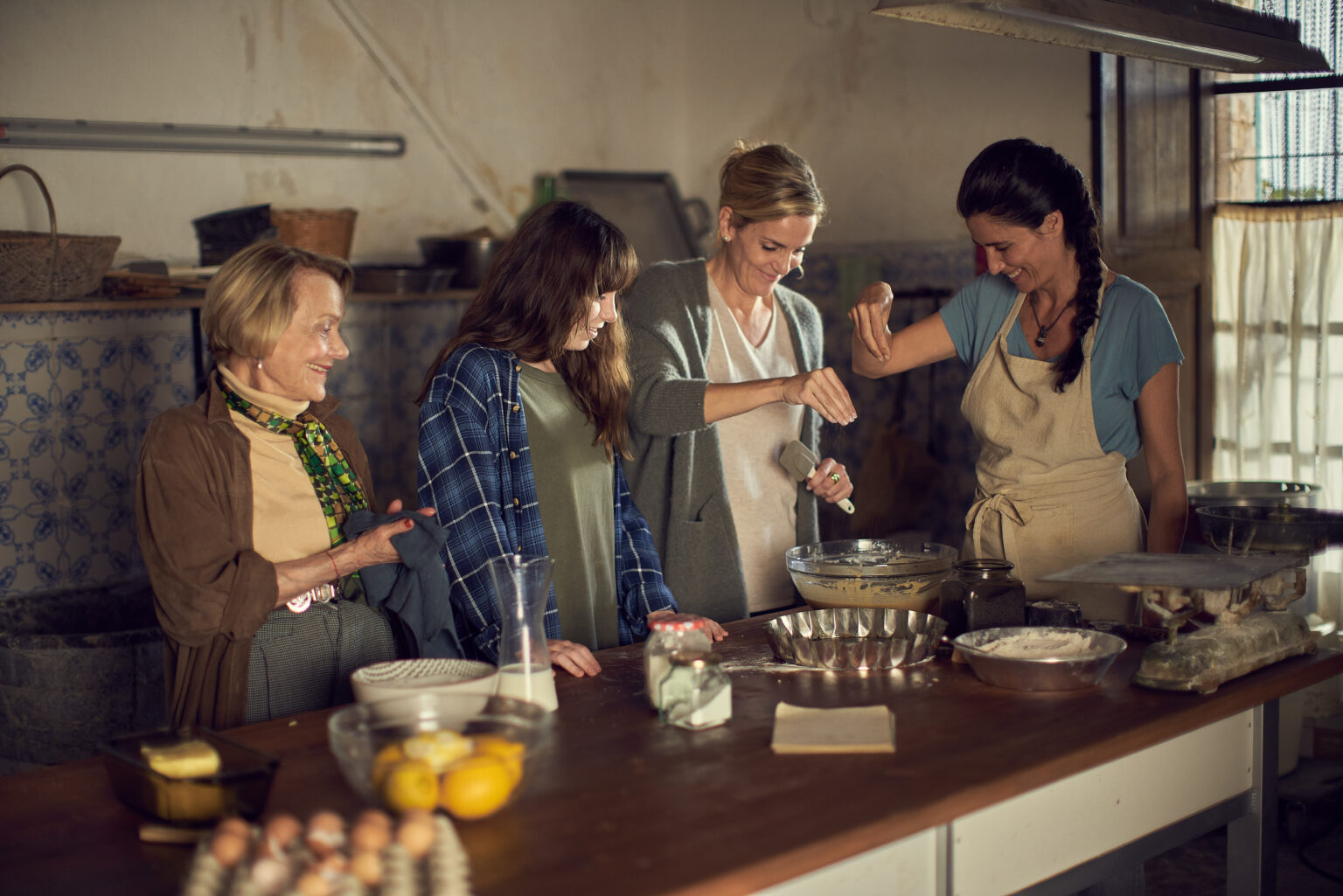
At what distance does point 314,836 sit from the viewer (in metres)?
1.46

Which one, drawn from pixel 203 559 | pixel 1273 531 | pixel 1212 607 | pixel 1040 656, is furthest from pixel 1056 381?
pixel 203 559

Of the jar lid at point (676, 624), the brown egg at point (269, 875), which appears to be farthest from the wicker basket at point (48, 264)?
the brown egg at point (269, 875)

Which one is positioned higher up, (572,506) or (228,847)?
(572,506)

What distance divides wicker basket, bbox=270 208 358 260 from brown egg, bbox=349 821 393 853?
3.60 meters

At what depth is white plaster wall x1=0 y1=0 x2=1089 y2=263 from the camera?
479cm

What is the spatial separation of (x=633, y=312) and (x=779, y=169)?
497 millimetres

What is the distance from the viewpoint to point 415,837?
1467 mm

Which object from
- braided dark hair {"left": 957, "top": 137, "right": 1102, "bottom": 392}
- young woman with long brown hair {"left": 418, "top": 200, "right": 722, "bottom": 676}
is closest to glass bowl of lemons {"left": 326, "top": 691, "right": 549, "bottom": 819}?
young woman with long brown hair {"left": 418, "top": 200, "right": 722, "bottom": 676}

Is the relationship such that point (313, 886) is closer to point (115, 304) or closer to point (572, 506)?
point (572, 506)

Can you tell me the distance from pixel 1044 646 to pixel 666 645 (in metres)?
0.70

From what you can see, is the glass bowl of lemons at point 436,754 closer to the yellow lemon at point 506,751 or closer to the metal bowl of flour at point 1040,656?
the yellow lemon at point 506,751

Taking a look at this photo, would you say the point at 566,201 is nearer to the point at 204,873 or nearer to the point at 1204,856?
the point at 204,873

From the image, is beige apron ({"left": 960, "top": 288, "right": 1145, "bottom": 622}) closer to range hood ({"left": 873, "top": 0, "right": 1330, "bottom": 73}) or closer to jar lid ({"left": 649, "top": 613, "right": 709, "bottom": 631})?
range hood ({"left": 873, "top": 0, "right": 1330, "bottom": 73})

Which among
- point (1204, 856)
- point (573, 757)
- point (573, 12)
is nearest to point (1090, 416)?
point (573, 757)
